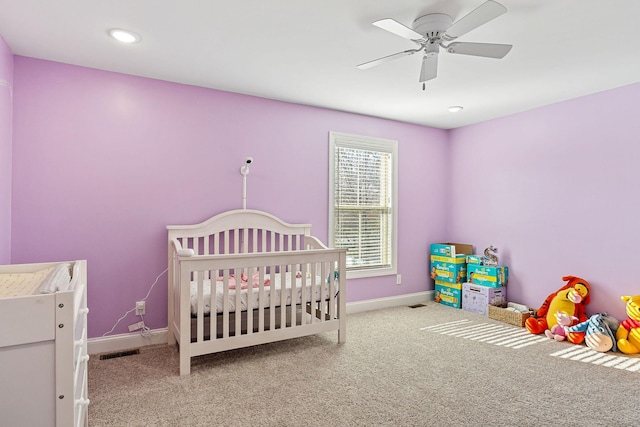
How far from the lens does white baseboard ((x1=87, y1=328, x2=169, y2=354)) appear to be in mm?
2816

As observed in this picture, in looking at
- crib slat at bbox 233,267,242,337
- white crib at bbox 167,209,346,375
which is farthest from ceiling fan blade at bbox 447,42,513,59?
crib slat at bbox 233,267,242,337

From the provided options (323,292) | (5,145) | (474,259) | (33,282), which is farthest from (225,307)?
(474,259)

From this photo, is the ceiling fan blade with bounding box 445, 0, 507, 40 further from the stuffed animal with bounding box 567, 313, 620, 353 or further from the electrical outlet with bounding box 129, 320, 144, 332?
the electrical outlet with bounding box 129, 320, 144, 332

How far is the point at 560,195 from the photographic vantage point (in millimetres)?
3566

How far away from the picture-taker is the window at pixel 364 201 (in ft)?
13.1

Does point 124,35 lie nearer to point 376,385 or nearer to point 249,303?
point 249,303

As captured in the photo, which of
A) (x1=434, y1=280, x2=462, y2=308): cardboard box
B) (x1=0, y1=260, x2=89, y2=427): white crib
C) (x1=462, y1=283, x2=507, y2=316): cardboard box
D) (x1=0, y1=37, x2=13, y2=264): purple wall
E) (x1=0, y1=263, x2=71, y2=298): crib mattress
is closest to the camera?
(x1=0, y1=260, x2=89, y2=427): white crib

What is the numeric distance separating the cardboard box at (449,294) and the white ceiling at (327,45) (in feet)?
6.97

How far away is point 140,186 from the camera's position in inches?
117

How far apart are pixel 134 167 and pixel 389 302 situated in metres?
3.03

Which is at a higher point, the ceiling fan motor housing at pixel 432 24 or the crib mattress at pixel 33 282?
the ceiling fan motor housing at pixel 432 24

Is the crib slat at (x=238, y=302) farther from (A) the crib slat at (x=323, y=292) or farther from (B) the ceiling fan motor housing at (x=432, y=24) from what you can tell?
(B) the ceiling fan motor housing at (x=432, y=24)

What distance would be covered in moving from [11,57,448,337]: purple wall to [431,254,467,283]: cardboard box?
1599 mm

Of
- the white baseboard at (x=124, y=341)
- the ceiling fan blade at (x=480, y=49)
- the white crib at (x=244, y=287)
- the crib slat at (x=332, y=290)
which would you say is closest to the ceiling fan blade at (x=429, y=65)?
the ceiling fan blade at (x=480, y=49)
